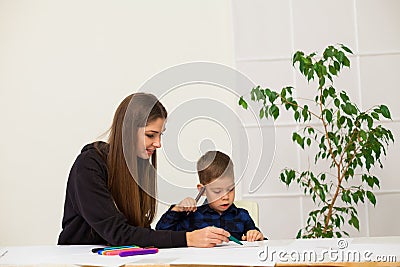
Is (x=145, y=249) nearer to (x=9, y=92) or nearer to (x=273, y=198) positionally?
(x=273, y=198)

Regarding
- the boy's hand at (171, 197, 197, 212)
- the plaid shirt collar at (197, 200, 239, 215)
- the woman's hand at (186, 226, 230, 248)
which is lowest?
the woman's hand at (186, 226, 230, 248)

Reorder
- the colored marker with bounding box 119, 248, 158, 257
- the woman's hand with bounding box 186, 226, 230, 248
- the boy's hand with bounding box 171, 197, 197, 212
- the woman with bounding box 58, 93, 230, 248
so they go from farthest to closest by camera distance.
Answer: the boy's hand with bounding box 171, 197, 197, 212, the woman with bounding box 58, 93, 230, 248, the woman's hand with bounding box 186, 226, 230, 248, the colored marker with bounding box 119, 248, 158, 257

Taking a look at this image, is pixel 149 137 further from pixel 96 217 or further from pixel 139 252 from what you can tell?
pixel 139 252

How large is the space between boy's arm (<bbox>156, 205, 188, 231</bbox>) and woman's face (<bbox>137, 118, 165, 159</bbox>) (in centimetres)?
29

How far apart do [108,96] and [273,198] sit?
1015 millimetres

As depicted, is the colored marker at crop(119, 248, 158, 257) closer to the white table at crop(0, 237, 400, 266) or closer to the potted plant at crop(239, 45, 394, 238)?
the white table at crop(0, 237, 400, 266)

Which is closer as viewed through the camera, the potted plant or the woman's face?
the woman's face

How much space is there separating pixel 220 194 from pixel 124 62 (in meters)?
1.33

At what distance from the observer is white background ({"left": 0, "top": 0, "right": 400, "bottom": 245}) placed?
10.9ft

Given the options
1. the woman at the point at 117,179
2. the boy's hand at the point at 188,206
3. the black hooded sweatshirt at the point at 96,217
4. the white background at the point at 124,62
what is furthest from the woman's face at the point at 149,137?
the white background at the point at 124,62

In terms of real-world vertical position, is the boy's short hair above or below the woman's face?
below

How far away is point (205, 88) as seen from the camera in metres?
3.46

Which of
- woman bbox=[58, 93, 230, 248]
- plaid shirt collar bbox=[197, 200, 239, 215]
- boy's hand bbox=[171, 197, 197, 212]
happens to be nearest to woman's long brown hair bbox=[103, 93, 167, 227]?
woman bbox=[58, 93, 230, 248]

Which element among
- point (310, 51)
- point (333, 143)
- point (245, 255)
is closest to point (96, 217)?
point (245, 255)
